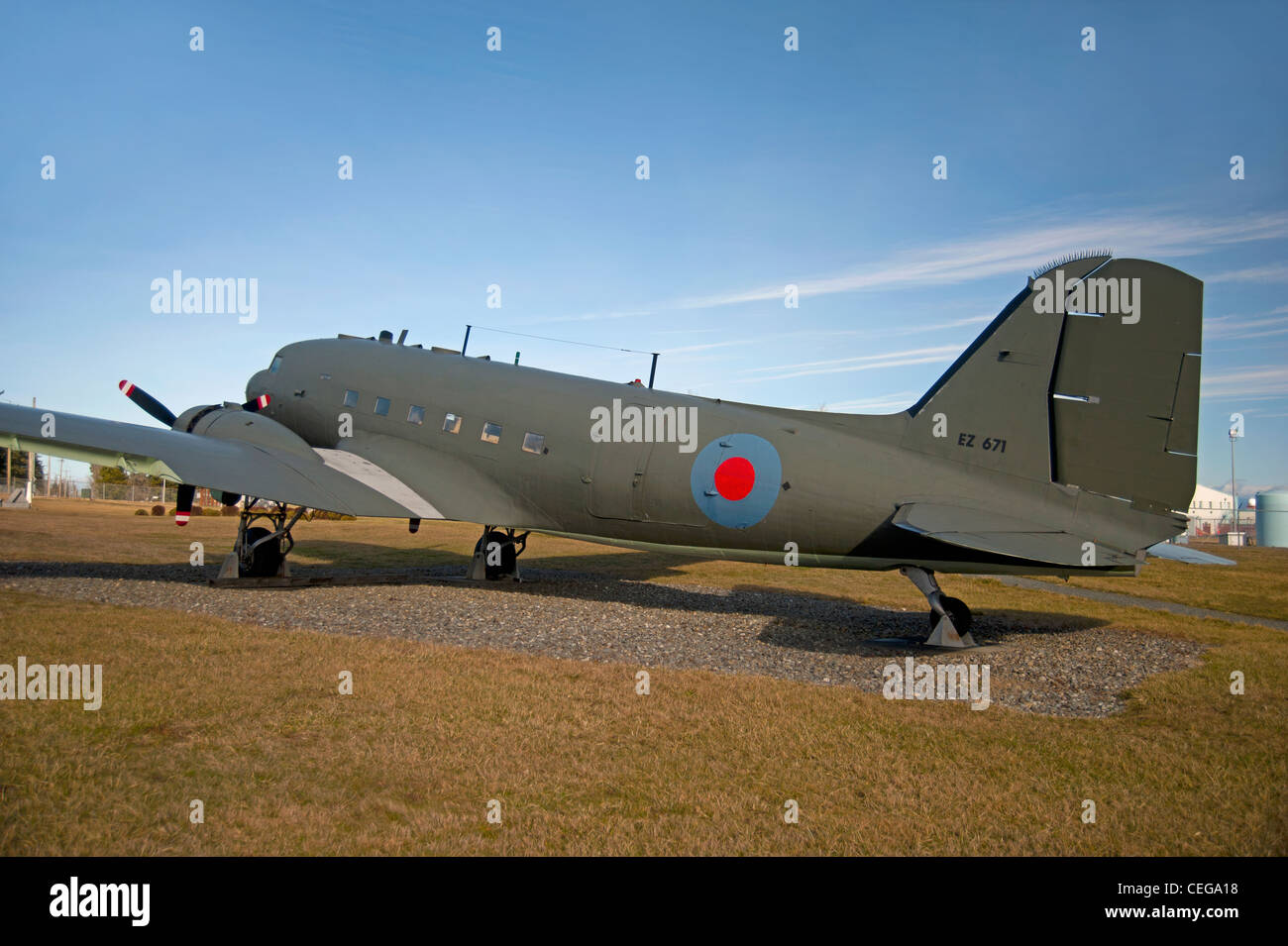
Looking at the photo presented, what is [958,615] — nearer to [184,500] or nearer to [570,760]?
[570,760]

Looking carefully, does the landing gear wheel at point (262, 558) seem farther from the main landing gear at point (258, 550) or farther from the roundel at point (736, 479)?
the roundel at point (736, 479)

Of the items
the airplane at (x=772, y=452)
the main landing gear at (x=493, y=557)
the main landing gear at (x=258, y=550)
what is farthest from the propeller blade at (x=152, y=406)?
the main landing gear at (x=493, y=557)

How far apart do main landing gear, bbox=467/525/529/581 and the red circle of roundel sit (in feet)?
22.6

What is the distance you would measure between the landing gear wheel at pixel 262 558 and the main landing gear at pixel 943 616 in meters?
13.5

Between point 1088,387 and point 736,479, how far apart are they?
5.81 meters

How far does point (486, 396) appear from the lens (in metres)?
17.2

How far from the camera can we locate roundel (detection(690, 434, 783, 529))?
45.4 ft

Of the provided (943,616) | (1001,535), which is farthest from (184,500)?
(1001,535)

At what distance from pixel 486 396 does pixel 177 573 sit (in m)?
8.76

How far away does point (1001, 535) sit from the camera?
11.4 meters

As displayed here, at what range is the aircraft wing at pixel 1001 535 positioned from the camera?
430 inches

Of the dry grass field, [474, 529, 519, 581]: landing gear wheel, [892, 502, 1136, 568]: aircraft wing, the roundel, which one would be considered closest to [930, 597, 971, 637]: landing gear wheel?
[892, 502, 1136, 568]: aircraft wing
